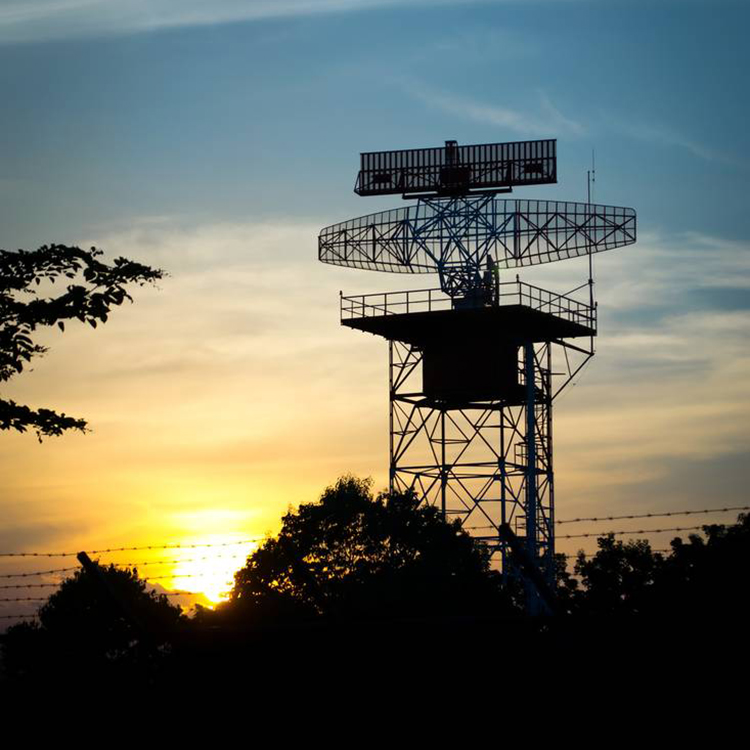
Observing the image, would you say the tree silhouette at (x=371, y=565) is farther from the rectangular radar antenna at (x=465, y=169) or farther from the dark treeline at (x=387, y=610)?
the rectangular radar antenna at (x=465, y=169)

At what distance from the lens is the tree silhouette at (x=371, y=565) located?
62.7m

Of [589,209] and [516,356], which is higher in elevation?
[589,209]

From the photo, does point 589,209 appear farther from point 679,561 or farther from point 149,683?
point 149,683

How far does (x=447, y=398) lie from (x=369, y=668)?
43719mm

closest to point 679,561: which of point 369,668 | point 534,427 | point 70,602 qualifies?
point 369,668

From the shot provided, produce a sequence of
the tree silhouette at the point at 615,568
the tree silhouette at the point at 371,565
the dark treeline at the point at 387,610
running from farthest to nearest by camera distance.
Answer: the tree silhouette at the point at 371,565
the tree silhouette at the point at 615,568
the dark treeline at the point at 387,610

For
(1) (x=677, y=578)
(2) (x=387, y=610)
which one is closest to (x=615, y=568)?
(2) (x=387, y=610)

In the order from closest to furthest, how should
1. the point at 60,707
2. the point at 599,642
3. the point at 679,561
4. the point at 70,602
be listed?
the point at 599,642, the point at 60,707, the point at 679,561, the point at 70,602

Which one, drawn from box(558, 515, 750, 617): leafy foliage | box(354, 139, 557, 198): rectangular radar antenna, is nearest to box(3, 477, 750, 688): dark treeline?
box(558, 515, 750, 617): leafy foliage

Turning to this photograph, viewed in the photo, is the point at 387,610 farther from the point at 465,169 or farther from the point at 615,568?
the point at 465,169

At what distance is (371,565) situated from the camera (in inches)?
2832

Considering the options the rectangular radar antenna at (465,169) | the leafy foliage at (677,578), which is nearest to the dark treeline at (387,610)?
the leafy foliage at (677,578)

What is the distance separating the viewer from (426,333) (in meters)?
65.8

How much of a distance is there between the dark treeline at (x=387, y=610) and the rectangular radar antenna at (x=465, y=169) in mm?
14929
